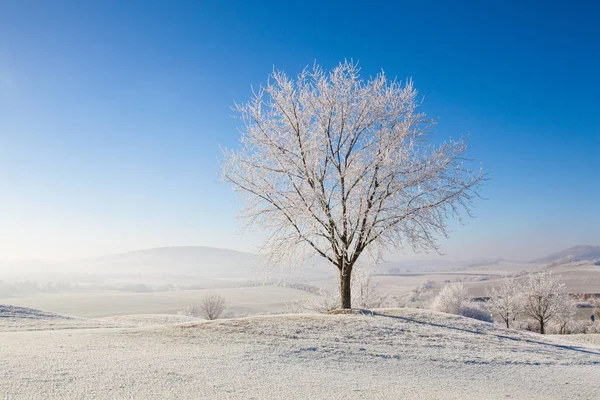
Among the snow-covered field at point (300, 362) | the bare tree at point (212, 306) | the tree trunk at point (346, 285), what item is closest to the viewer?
the snow-covered field at point (300, 362)

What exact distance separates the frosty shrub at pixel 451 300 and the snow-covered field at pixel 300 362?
36.3 metres

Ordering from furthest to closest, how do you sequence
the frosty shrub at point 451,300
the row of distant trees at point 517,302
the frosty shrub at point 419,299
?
the frosty shrub at point 419,299 < the frosty shrub at point 451,300 < the row of distant trees at point 517,302

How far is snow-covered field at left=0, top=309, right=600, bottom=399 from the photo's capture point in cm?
746

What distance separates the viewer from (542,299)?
41.0 metres

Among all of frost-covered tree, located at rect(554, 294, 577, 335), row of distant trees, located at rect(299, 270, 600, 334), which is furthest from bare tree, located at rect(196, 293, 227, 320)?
frost-covered tree, located at rect(554, 294, 577, 335)

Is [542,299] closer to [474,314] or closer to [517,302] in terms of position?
[517,302]

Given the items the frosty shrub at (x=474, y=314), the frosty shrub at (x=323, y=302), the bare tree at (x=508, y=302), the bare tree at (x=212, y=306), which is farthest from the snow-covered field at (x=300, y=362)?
the bare tree at (x=212, y=306)

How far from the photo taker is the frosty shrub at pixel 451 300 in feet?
169

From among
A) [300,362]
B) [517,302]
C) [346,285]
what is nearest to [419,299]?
[517,302]

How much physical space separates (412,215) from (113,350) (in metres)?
12.2

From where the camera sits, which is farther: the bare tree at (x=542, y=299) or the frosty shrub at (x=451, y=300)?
the frosty shrub at (x=451, y=300)

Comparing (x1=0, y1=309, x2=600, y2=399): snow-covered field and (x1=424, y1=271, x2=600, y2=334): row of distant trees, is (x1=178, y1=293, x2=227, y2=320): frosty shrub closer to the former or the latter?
(x1=424, y1=271, x2=600, y2=334): row of distant trees

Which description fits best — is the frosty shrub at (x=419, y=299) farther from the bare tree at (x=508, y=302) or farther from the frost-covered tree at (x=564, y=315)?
the frost-covered tree at (x=564, y=315)

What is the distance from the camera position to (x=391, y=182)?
1742 centimetres
